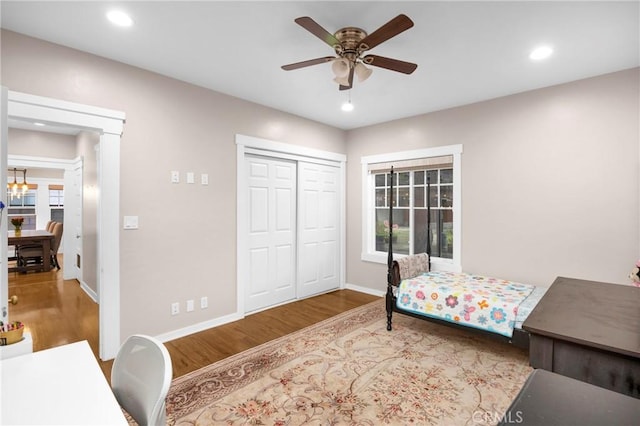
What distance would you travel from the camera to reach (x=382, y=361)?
9.00 ft

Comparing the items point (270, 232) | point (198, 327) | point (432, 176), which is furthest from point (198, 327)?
point (432, 176)

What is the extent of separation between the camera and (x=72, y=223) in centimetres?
596

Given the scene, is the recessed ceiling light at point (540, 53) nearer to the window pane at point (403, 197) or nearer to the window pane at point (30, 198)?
the window pane at point (403, 197)

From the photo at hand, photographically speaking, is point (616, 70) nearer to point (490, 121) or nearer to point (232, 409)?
point (490, 121)

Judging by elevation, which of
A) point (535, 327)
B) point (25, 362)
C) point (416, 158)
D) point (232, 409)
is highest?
point (416, 158)

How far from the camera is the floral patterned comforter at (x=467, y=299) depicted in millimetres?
2746

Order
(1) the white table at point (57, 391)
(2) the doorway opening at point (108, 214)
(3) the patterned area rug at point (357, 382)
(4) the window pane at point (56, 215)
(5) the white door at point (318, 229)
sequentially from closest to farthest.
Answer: (1) the white table at point (57, 391) → (3) the patterned area rug at point (357, 382) → (2) the doorway opening at point (108, 214) → (5) the white door at point (318, 229) → (4) the window pane at point (56, 215)

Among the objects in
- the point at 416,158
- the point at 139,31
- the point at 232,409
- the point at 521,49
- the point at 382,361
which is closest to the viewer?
the point at 232,409

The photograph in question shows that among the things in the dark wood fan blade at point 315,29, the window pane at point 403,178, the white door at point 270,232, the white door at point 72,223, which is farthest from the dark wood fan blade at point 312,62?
the white door at point 72,223

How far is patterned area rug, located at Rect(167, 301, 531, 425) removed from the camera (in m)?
2.04

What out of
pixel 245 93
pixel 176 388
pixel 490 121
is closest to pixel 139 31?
pixel 245 93

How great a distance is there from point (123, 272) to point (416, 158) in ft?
12.2

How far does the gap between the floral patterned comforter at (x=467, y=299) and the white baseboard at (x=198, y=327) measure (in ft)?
6.39

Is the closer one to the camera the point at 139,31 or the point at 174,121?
the point at 139,31
